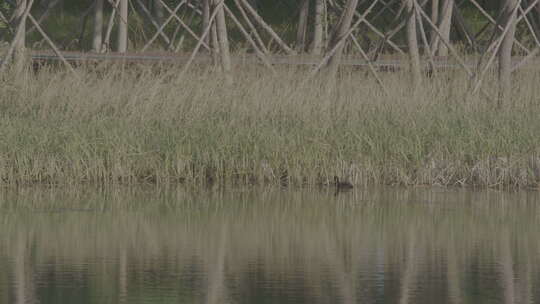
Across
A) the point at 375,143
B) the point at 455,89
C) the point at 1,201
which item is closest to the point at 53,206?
the point at 1,201

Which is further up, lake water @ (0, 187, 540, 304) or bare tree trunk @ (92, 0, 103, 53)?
bare tree trunk @ (92, 0, 103, 53)

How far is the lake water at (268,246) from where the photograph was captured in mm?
9008

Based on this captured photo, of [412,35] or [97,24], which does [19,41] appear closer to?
[412,35]

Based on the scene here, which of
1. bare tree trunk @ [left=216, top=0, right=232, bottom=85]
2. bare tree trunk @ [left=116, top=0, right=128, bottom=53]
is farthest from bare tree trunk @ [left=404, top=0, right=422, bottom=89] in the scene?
bare tree trunk @ [left=116, top=0, right=128, bottom=53]

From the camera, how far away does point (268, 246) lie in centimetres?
1095

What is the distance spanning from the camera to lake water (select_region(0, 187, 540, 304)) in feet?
29.6

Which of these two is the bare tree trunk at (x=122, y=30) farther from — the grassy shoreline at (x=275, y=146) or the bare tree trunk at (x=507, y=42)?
the grassy shoreline at (x=275, y=146)

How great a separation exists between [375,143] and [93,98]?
11.4 feet

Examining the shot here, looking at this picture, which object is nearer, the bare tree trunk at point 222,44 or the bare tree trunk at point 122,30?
the bare tree trunk at point 222,44

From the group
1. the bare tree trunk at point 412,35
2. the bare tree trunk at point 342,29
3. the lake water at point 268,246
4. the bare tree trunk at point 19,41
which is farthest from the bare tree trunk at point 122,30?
the lake water at point 268,246

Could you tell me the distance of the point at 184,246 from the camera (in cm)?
1089

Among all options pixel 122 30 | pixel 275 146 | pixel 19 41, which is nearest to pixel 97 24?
pixel 122 30

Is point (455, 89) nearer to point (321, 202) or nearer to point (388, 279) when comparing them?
point (321, 202)

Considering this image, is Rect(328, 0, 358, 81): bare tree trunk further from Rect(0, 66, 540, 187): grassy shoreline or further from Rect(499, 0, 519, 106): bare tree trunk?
Rect(0, 66, 540, 187): grassy shoreline
